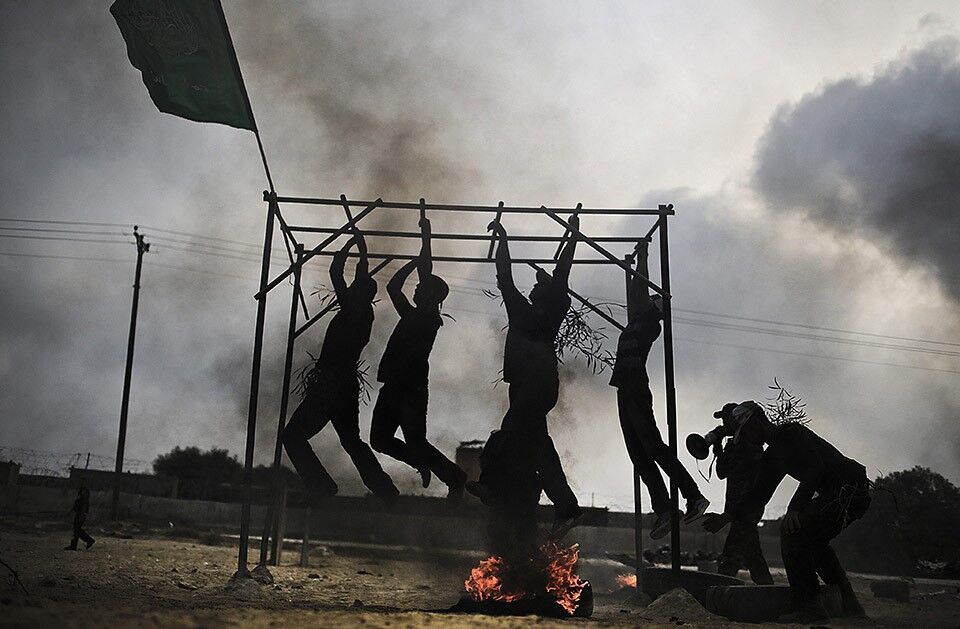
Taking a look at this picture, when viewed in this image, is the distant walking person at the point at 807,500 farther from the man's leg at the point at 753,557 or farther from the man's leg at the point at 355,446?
the man's leg at the point at 355,446

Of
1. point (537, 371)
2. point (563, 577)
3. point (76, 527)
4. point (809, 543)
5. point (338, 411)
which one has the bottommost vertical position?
point (76, 527)

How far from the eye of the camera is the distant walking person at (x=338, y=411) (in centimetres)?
1100

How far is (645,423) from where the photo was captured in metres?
10.8

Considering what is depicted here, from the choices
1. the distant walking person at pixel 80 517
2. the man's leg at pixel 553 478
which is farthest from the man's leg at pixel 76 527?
the man's leg at pixel 553 478

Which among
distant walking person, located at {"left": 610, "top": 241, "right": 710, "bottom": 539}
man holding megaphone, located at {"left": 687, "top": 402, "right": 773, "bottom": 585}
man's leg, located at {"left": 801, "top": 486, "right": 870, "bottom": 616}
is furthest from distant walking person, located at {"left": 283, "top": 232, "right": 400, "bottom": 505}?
man's leg, located at {"left": 801, "top": 486, "right": 870, "bottom": 616}

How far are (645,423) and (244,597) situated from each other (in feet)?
18.9

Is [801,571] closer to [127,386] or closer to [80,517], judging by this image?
[80,517]

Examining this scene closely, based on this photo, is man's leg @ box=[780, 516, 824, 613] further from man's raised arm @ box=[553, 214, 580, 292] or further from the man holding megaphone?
man's raised arm @ box=[553, 214, 580, 292]

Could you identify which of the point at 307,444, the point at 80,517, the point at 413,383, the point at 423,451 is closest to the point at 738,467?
the point at 423,451

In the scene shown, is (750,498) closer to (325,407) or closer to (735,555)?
(735,555)

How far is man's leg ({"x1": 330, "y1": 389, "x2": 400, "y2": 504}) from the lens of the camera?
36.2 ft

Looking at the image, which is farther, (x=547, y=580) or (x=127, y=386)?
(x=127, y=386)

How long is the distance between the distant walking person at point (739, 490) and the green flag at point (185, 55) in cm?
817

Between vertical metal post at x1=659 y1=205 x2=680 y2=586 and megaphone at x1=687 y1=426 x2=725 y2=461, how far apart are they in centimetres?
32
